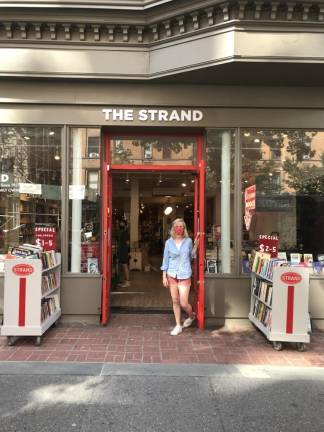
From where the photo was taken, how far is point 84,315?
255 inches

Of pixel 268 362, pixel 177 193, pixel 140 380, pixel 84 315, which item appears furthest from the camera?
pixel 177 193

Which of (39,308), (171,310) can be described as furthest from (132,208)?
(39,308)

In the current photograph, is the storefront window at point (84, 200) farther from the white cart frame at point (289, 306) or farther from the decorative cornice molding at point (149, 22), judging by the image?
the white cart frame at point (289, 306)

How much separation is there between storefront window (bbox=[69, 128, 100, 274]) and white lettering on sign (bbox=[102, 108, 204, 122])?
1.26 ft

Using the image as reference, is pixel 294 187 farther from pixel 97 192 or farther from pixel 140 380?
pixel 140 380

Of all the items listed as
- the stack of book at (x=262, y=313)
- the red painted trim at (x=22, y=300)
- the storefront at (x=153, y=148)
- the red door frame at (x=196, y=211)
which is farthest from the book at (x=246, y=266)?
the red painted trim at (x=22, y=300)

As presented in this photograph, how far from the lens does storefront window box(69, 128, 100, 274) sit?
6.62 m

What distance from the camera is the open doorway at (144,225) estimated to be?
8.29 meters

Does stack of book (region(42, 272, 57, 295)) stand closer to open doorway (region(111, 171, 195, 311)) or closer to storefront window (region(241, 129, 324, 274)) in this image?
open doorway (region(111, 171, 195, 311))

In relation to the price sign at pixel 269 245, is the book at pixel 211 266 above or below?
below

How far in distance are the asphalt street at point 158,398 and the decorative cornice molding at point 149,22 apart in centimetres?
469

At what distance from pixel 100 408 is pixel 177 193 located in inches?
458

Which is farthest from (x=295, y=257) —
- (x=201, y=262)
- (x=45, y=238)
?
(x=45, y=238)


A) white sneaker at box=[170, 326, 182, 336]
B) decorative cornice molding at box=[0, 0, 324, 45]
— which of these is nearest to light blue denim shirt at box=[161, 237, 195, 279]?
white sneaker at box=[170, 326, 182, 336]
